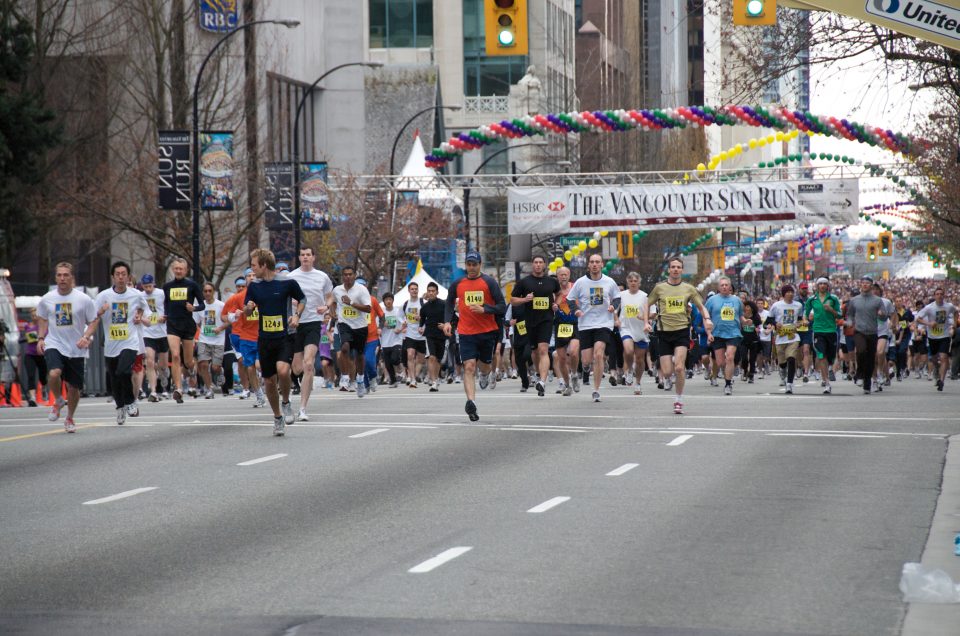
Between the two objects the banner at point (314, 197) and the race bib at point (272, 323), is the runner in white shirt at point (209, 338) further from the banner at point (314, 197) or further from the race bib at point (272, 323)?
the race bib at point (272, 323)

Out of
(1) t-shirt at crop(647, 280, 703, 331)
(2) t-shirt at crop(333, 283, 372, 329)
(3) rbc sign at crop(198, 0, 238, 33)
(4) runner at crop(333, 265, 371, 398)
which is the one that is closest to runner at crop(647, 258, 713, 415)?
(1) t-shirt at crop(647, 280, 703, 331)

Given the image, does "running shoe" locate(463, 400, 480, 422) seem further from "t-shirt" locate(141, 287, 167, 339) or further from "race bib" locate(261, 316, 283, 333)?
"t-shirt" locate(141, 287, 167, 339)

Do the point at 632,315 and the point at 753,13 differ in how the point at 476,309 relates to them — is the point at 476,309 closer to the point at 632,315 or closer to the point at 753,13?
the point at 753,13

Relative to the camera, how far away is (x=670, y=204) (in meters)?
44.2

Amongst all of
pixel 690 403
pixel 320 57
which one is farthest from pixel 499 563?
pixel 320 57

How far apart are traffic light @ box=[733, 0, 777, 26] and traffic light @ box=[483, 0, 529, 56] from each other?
7.40 ft

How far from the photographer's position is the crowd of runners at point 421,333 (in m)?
18.6

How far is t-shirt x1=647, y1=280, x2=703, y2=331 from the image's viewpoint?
20.7 meters

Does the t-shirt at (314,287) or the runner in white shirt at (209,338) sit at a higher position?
the t-shirt at (314,287)

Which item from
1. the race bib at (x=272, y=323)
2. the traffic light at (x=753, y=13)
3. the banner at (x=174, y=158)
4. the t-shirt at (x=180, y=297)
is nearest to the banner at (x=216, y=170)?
the banner at (x=174, y=158)

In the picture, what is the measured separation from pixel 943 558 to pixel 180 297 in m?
17.2

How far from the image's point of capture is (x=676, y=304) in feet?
68.0

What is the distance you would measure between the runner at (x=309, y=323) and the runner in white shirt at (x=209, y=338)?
7181mm

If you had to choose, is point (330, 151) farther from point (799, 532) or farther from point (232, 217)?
point (799, 532)
